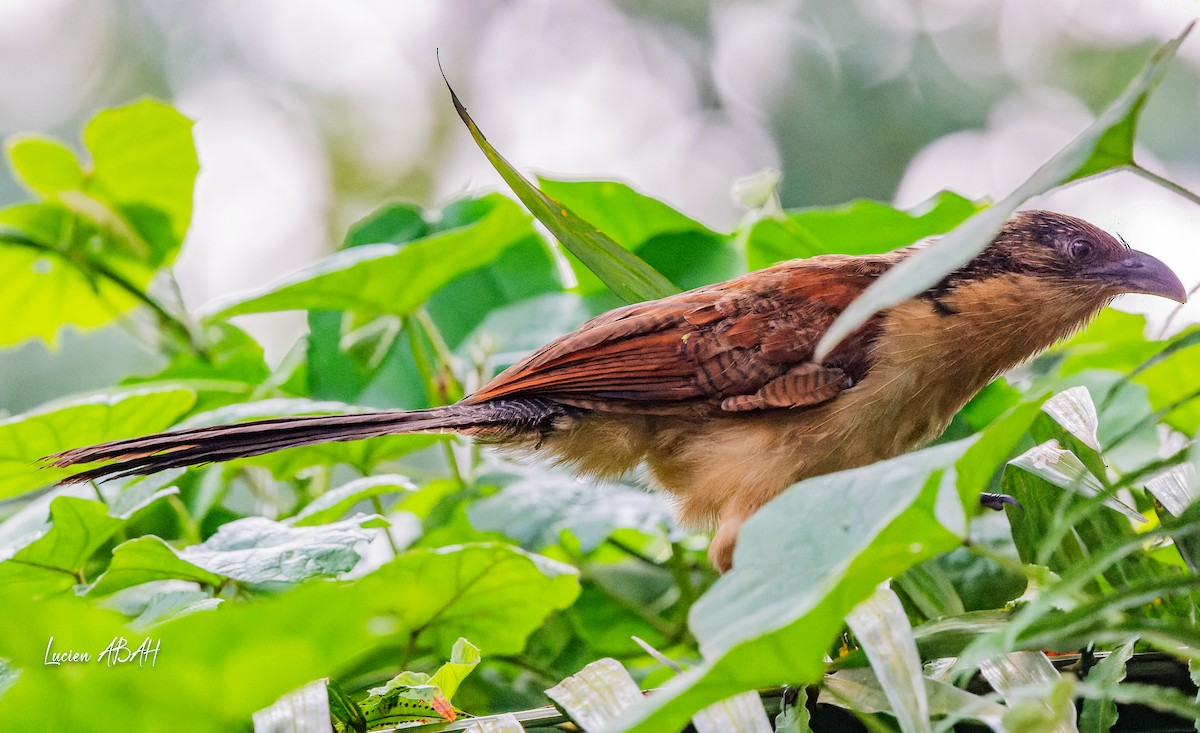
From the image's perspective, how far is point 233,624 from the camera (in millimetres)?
447

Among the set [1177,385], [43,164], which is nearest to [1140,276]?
[1177,385]

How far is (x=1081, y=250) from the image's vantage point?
1609 millimetres

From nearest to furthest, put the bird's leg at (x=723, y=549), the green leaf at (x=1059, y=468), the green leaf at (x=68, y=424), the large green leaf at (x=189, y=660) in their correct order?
the large green leaf at (x=189, y=660)
the green leaf at (x=1059, y=468)
the green leaf at (x=68, y=424)
the bird's leg at (x=723, y=549)

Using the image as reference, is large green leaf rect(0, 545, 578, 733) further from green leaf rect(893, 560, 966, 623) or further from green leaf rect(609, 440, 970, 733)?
green leaf rect(893, 560, 966, 623)

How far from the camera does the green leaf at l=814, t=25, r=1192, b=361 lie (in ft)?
1.62

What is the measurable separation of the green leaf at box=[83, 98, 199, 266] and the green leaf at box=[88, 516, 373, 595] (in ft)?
2.77

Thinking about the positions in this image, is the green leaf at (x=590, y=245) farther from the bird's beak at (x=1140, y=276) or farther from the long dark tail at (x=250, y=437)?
the bird's beak at (x=1140, y=276)

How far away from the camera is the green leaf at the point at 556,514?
1.25m

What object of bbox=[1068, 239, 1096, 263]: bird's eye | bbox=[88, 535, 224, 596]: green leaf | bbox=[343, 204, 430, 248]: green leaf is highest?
bbox=[343, 204, 430, 248]: green leaf

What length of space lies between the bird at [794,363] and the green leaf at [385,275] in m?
0.18
